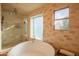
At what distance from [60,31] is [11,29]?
47cm

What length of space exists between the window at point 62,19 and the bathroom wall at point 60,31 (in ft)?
0.10

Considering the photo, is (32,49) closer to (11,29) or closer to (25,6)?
(11,29)

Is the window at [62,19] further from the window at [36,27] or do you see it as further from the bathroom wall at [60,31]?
the window at [36,27]

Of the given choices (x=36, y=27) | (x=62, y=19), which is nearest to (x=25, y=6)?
(x=36, y=27)

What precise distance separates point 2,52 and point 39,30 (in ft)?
1.37

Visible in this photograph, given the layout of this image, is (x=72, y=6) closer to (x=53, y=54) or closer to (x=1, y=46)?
(x=53, y=54)

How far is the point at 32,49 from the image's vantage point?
1301 millimetres

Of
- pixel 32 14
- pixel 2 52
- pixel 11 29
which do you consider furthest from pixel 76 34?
pixel 2 52

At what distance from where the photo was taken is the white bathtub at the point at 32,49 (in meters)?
1.29

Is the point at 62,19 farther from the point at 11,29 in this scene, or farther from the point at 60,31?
the point at 11,29

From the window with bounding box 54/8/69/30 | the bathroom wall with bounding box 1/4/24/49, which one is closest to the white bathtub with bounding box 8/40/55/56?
the bathroom wall with bounding box 1/4/24/49

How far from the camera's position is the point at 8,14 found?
128 cm

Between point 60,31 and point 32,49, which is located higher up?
point 60,31

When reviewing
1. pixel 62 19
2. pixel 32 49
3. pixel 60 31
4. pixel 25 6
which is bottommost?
pixel 32 49
